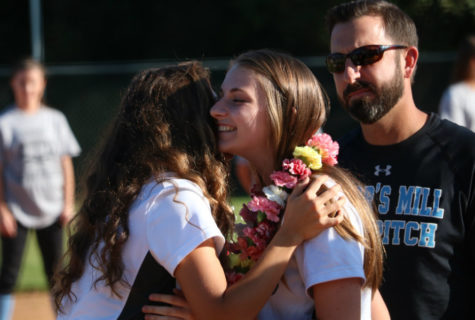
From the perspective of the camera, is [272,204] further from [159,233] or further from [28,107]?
[28,107]

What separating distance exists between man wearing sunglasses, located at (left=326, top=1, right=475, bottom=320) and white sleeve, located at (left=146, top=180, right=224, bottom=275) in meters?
0.88

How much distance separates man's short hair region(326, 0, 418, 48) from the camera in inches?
122

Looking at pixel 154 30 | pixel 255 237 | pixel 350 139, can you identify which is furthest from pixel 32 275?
pixel 154 30

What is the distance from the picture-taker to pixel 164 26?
21.6 meters

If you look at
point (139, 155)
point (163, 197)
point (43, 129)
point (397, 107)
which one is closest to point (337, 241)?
point (163, 197)

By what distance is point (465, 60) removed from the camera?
20.1 feet

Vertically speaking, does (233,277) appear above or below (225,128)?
below

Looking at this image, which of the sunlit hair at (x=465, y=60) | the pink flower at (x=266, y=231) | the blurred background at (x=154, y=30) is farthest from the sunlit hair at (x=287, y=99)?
the blurred background at (x=154, y=30)

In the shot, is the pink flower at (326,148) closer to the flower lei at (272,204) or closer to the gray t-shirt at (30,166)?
the flower lei at (272,204)

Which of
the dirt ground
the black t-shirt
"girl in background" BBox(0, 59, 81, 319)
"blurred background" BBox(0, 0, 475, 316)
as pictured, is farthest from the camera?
"blurred background" BBox(0, 0, 475, 316)

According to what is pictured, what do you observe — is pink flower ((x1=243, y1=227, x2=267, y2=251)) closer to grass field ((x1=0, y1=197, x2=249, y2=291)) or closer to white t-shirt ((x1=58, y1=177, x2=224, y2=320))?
white t-shirt ((x1=58, y1=177, x2=224, y2=320))

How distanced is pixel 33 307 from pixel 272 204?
5114mm

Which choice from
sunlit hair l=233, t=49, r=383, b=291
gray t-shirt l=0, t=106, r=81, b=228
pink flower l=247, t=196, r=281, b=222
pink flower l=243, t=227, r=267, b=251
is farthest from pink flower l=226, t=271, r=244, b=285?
gray t-shirt l=0, t=106, r=81, b=228

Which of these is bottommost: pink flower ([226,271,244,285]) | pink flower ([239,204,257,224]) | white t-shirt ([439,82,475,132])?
white t-shirt ([439,82,475,132])
